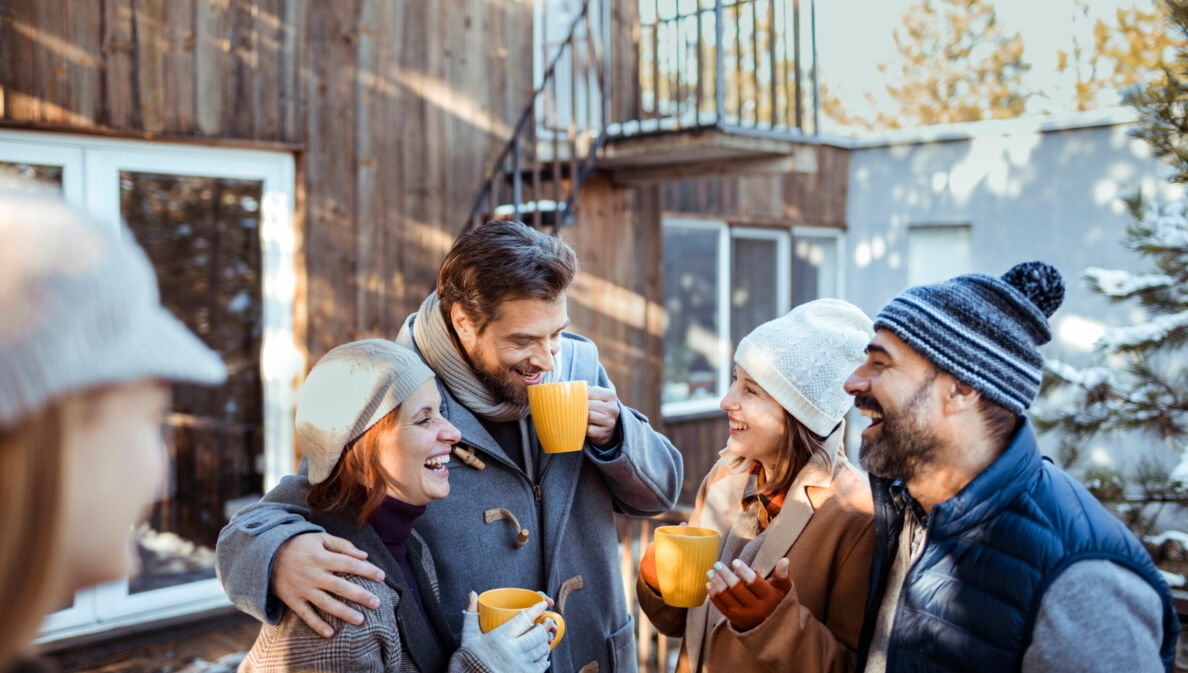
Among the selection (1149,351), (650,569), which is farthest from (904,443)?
(1149,351)

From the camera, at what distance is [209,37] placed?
12.6 ft

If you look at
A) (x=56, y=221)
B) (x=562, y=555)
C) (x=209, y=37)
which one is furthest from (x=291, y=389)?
(x=56, y=221)

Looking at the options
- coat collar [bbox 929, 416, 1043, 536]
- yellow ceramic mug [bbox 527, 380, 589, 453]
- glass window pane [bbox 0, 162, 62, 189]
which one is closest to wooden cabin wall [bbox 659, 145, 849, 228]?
glass window pane [bbox 0, 162, 62, 189]

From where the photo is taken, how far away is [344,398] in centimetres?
149

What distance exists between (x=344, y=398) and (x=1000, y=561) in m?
1.06

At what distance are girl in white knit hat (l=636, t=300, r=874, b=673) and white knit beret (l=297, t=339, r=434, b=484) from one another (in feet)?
2.08

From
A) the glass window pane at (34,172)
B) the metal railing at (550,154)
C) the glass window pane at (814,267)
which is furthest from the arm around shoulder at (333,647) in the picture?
the glass window pane at (814,267)

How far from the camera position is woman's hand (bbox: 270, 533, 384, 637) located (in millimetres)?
1333

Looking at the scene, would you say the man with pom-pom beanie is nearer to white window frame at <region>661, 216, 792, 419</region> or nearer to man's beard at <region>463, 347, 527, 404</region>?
man's beard at <region>463, 347, 527, 404</region>

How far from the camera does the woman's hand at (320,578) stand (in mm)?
1333

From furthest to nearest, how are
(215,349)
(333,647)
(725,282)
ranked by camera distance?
1. (725,282)
2. (215,349)
3. (333,647)

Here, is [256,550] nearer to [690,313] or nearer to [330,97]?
[330,97]

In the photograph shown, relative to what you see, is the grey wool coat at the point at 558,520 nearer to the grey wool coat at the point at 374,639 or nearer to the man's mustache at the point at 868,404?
the grey wool coat at the point at 374,639

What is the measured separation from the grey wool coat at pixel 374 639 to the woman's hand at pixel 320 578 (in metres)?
0.02
